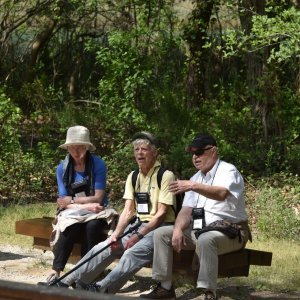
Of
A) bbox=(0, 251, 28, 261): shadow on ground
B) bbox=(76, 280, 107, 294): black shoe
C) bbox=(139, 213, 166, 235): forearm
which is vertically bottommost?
bbox=(0, 251, 28, 261): shadow on ground

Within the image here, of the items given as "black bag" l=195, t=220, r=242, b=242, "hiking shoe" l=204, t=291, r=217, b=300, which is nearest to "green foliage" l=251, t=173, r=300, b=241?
"black bag" l=195, t=220, r=242, b=242

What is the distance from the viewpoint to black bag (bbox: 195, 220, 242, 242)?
22.2ft

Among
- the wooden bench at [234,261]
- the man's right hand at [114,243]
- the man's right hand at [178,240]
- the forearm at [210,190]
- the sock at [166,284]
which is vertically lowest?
the sock at [166,284]

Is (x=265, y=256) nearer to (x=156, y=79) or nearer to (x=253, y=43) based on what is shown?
(x=253, y=43)

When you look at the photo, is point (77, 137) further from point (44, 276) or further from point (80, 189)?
point (44, 276)

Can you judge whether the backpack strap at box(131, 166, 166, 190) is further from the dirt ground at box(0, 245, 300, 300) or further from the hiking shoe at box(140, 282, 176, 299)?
the dirt ground at box(0, 245, 300, 300)

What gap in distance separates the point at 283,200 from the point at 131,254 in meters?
6.24

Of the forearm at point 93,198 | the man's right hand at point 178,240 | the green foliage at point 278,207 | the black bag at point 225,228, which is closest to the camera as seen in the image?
the black bag at point 225,228

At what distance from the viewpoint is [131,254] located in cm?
705

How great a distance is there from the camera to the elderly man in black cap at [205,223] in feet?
22.0

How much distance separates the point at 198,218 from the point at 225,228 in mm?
276

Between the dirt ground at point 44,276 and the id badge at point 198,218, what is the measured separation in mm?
715

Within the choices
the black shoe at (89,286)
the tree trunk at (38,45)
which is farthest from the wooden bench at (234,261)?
the tree trunk at (38,45)

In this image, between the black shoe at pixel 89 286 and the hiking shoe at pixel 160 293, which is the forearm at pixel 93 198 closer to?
the black shoe at pixel 89 286
